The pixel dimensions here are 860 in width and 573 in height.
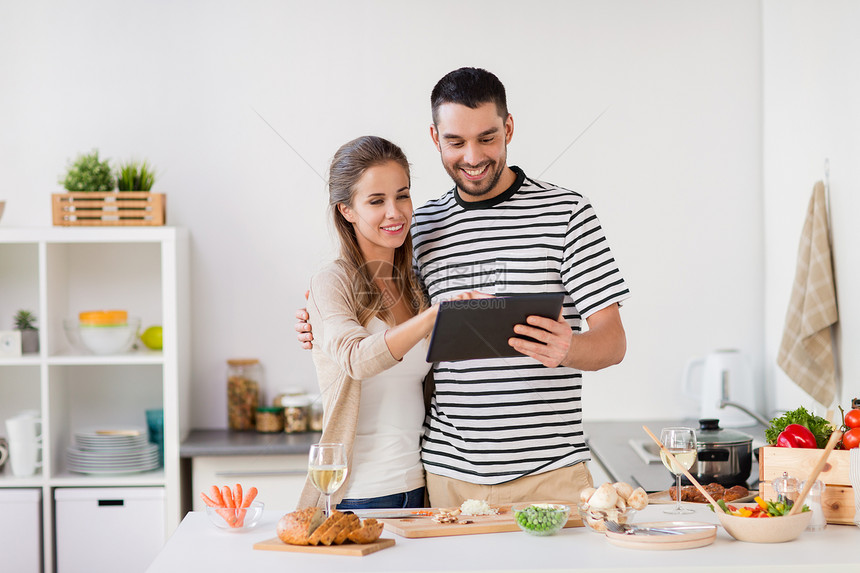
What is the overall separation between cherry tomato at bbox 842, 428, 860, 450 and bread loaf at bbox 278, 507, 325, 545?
1.01 metres

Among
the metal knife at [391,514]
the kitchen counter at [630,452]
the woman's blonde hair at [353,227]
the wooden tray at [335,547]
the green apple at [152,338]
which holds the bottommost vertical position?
the kitchen counter at [630,452]

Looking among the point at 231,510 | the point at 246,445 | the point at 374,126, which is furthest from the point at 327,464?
the point at 374,126

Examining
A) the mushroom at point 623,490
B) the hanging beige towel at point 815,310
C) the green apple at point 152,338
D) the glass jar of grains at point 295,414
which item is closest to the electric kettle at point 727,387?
the hanging beige towel at point 815,310

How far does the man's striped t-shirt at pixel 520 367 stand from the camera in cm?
186

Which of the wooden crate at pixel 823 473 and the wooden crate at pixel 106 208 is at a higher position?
the wooden crate at pixel 106 208

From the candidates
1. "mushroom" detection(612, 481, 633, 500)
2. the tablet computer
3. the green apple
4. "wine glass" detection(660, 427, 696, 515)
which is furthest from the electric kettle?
the green apple

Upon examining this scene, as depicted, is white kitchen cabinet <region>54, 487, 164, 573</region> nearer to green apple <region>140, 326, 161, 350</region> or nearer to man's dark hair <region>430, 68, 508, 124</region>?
green apple <region>140, 326, 161, 350</region>

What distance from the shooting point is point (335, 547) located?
143 centimetres

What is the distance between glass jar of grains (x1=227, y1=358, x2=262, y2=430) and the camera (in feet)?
10.8

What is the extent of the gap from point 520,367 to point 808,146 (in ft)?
5.70

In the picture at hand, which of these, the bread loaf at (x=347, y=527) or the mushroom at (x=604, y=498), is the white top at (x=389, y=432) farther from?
the mushroom at (x=604, y=498)

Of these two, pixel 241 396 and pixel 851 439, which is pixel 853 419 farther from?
pixel 241 396

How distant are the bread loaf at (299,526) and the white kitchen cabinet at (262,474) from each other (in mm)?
1541

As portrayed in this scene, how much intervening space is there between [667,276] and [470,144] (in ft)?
5.95
